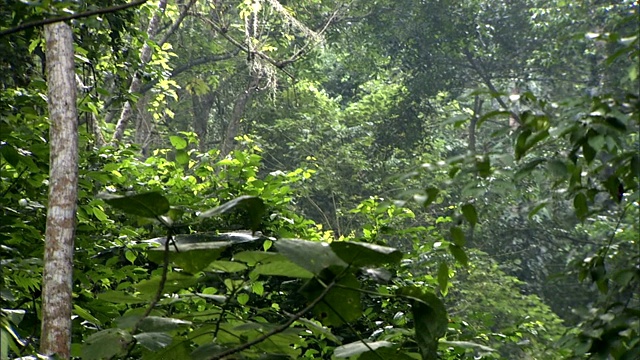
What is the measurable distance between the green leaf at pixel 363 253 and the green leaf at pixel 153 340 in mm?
247

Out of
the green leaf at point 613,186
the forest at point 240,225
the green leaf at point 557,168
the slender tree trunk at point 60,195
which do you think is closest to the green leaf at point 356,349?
the forest at point 240,225

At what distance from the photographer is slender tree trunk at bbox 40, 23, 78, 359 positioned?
6.64 feet

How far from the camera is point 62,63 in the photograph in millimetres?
2434

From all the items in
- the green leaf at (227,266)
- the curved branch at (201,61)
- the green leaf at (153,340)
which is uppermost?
the curved branch at (201,61)

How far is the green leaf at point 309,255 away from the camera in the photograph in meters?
0.76

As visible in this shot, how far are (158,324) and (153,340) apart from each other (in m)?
→ 0.02

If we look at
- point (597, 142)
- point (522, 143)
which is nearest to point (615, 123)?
point (597, 142)

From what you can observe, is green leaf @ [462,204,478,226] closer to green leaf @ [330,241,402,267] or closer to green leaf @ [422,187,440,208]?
green leaf @ [422,187,440,208]

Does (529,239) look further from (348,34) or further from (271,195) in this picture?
(271,195)

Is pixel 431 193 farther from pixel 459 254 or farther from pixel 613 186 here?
pixel 613 186

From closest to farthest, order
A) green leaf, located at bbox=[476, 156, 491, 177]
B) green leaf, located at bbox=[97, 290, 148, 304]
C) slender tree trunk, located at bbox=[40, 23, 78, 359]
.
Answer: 1. green leaf, located at bbox=[97, 290, 148, 304]
2. green leaf, located at bbox=[476, 156, 491, 177]
3. slender tree trunk, located at bbox=[40, 23, 78, 359]

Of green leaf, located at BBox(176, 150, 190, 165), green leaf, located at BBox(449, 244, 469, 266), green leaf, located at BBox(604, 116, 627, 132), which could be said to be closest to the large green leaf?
green leaf, located at BBox(449, 244, 469, 266)

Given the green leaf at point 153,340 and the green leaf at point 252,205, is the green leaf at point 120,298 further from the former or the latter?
the green leaf at point 252,205

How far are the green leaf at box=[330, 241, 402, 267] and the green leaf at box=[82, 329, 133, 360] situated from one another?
0.28m
